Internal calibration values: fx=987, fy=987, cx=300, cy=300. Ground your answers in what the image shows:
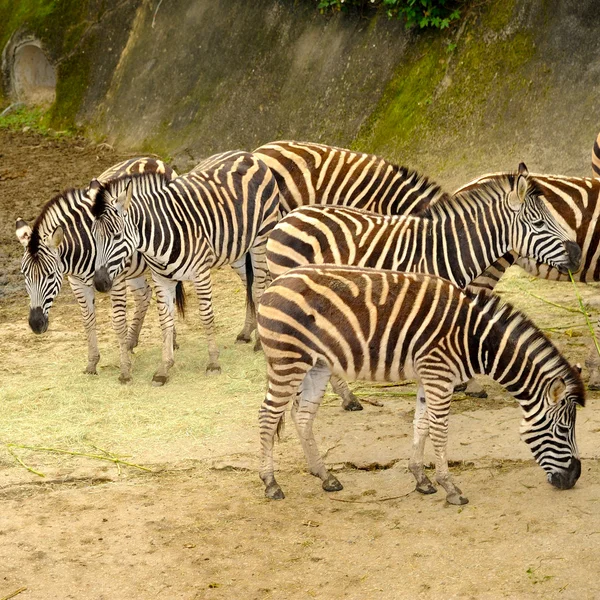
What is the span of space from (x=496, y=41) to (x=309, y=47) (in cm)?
341

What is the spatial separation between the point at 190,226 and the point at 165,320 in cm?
94

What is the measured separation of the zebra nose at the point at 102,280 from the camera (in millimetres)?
Result: 9102

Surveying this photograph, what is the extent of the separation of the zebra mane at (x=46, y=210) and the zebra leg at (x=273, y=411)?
130 inches

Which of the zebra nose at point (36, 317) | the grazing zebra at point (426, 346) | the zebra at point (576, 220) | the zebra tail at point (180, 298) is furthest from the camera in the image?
the zebra tail at point (180, 298)

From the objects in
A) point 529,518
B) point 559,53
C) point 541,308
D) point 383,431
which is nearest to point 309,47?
point 559,53

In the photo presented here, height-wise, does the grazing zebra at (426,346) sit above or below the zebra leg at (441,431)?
above

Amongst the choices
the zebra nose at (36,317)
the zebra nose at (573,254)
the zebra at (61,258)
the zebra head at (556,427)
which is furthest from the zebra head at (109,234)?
the zebra head at (556,427)

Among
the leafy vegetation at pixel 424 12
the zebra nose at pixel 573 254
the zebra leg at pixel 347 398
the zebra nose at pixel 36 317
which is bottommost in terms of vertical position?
the zebra leg at pixel 347 398

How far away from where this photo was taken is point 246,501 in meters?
7.05

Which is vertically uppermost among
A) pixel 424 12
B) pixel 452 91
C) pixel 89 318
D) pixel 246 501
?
pixel 424 12

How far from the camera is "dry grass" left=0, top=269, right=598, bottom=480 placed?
812 centimetres

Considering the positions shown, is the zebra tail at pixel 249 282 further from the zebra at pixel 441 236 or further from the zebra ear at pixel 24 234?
the zebra ear at pixel 24 234

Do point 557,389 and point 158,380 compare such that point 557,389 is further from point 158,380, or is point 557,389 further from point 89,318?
point 89,318

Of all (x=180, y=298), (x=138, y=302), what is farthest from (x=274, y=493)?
(x=138, y=302)
